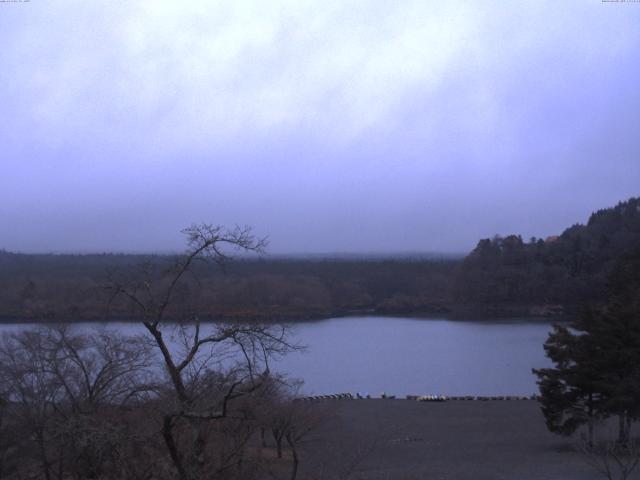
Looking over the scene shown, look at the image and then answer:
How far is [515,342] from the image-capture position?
36781 mm

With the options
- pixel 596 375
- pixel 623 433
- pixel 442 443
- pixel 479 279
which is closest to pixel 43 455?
pixel 596 375

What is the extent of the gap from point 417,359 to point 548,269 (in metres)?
27.1

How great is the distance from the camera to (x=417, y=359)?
31.7 metres

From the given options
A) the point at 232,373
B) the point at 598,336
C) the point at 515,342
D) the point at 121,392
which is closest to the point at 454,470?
the point at 598,336

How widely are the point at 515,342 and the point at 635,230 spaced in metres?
25.5

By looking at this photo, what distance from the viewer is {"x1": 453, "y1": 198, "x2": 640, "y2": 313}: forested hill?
5319cm

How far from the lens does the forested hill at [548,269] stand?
174 feet

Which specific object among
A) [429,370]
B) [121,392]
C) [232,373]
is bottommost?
[429,370]

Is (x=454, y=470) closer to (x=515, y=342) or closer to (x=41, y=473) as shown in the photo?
(x=41, y=473)

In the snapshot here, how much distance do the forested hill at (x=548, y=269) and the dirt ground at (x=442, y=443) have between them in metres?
33.2

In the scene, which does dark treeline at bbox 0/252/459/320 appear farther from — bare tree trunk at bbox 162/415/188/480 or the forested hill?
bare tree trunk at bbox 162/415/188/480

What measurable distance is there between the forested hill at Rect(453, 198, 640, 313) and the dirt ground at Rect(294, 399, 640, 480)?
33225 millimetres

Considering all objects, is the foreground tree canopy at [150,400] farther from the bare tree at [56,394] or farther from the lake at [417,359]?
the lake at [417,359]

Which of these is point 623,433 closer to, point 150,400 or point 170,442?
point 150,400
